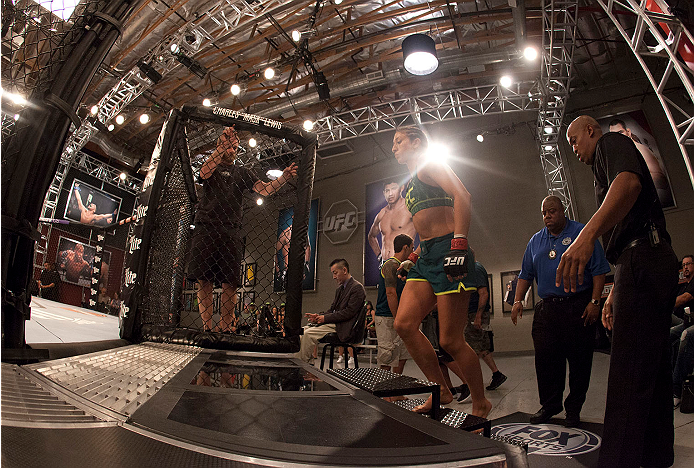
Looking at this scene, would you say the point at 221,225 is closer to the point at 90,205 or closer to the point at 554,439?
the point at 554,439

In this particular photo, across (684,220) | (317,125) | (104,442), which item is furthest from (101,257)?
(684,220)

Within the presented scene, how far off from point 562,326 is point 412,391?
5.99ft

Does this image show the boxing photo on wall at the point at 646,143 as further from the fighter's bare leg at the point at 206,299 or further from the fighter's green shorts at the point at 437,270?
the fighter's bare leg at the point at 206,299

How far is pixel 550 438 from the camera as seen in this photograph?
6.41 ft

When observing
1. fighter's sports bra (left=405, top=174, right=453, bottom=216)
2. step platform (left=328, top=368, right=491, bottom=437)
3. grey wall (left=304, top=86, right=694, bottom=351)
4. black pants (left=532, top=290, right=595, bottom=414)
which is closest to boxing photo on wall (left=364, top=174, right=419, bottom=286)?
grey wall (left=304, top=86, right=694, bottom=351)

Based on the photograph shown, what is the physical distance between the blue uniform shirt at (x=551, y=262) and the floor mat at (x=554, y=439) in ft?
2.60

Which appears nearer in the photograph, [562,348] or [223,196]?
[562,348]

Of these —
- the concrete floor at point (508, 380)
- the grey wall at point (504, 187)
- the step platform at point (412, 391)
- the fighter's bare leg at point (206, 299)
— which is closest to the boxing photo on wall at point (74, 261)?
the grey wall at point (504, 187)

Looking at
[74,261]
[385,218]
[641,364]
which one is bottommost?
[641,364]

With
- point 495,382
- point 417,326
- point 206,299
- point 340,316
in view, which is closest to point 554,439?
point 417,326

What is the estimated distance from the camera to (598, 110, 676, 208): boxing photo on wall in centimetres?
722

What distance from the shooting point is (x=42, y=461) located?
16.7 inches

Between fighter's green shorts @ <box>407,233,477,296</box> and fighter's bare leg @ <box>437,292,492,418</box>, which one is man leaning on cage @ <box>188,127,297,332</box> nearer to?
fighter's green shorts @ <box>407,233,477,296</box>

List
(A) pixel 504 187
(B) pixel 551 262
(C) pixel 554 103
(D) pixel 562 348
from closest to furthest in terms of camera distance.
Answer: (D) pixel 562 348
(B) pixel 551 262
(C) pixel 554 103
(A) pixel 504 187
